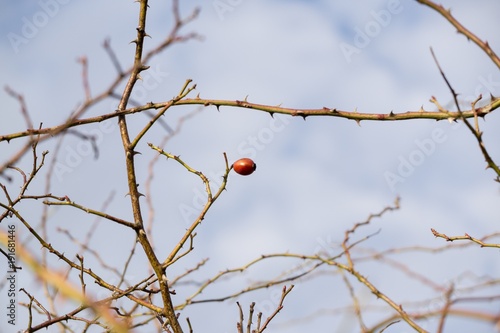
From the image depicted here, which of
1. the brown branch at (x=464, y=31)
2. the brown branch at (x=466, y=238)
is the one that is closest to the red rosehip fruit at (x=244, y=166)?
the brown branch at (x=466, y=238)

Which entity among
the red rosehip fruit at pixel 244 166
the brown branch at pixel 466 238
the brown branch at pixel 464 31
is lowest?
the brown branch at pixel 466 238

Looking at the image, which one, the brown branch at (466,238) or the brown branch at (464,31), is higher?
the brown branch at (464,31)

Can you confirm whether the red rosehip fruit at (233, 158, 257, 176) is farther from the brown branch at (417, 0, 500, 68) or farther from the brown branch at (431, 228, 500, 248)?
the brown branch at (417, 0, 500, 68)

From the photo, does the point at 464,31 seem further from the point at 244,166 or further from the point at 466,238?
the point at 244,166

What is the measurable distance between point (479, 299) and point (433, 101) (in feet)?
3.11

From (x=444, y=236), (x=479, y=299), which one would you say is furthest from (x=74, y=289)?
(x=444, y=236)

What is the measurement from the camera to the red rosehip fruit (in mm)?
2727

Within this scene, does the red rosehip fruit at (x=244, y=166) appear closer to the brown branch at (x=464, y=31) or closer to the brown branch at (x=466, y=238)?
the brown branch at (x=466, y=238)

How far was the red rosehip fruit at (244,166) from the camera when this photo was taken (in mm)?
2727

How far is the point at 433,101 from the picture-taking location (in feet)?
7.37

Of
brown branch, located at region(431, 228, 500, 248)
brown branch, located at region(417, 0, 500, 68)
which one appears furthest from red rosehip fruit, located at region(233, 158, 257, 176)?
brown branch, located at region(417, 0, 500, 68)

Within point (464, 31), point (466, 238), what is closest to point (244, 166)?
point (466, 238)

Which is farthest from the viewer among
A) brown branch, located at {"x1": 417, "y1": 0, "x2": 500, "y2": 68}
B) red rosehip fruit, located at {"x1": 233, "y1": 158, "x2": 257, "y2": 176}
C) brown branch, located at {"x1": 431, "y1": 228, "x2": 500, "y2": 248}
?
red rosehip fruit, located at {"x1": 233, "y1": 158, "x2": 257, "y2": 176}

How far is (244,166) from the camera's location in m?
2.73
